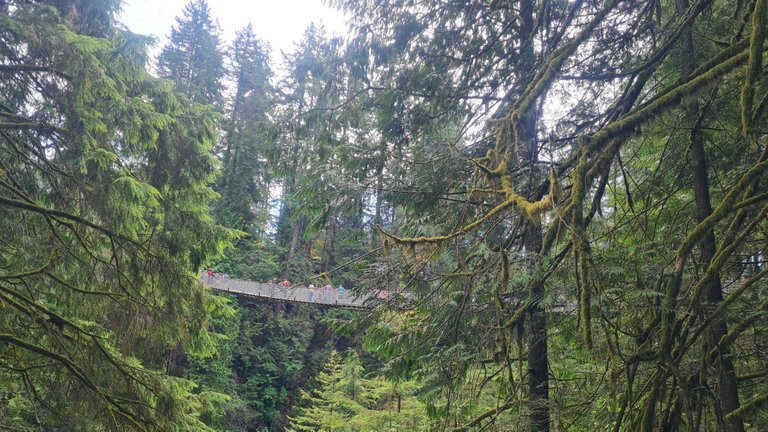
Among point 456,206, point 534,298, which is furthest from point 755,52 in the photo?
point 456,206

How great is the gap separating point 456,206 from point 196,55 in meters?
19.1

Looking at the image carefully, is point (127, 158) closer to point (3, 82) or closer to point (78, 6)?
point (3, 82)

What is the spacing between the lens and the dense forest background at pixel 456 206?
193 cm

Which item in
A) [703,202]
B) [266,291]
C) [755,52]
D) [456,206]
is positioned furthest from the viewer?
[266,291]

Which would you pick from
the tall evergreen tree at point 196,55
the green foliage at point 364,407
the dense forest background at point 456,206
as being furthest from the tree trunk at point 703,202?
the tall evergreen tree at point 196,55

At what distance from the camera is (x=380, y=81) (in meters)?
4.52

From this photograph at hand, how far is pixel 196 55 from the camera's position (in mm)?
19453

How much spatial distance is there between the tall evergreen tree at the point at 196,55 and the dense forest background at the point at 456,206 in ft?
48.2

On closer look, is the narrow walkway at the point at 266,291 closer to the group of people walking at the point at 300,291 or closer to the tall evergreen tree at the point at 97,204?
the group of people walking at the point at 300,291

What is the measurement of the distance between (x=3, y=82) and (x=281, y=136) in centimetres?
244

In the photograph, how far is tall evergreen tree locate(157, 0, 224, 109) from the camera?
18.7 meters

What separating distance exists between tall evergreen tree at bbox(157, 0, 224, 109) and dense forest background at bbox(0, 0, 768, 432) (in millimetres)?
14691

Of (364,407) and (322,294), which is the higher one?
(322,294)

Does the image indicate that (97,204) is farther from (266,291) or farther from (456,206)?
(266,291)
